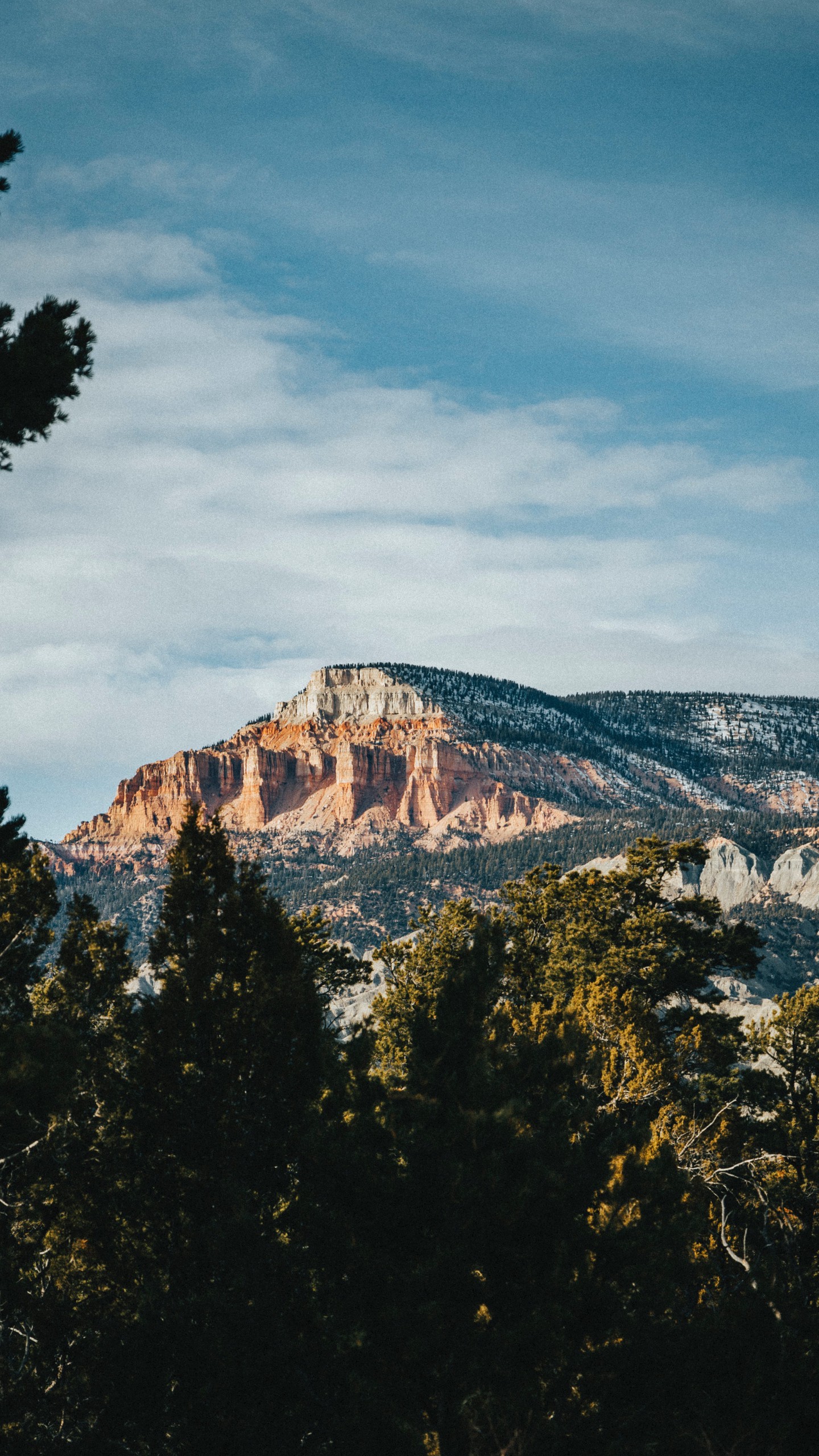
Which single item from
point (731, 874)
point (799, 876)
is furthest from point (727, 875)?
point (799, 876)

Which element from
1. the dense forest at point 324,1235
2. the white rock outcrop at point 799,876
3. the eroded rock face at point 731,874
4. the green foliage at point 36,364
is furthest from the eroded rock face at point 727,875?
the green foliage at point 36,364

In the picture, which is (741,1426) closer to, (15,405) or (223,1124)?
(223,1124)

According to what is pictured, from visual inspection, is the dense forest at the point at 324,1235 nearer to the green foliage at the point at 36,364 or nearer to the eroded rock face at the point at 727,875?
the green foliage at the point at 36,364

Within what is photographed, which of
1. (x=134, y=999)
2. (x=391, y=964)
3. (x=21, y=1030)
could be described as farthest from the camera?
(x=391, y=964)

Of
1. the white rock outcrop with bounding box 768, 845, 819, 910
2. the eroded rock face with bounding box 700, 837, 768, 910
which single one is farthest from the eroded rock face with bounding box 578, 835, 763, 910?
the white rock outcrop with bounding box 768, 845, 819, 910

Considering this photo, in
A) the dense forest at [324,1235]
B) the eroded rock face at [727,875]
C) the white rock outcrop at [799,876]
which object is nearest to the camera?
the dense forest at [324,1235]

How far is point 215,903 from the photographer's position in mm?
13250

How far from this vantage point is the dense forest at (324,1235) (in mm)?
10062

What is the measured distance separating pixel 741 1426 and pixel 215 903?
8349 mm

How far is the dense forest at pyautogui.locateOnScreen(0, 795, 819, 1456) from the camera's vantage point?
396 inches

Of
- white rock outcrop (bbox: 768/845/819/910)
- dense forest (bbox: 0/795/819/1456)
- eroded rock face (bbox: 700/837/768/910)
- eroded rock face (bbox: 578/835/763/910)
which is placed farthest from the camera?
eroded rock face (bbox: 700/837/768/910)

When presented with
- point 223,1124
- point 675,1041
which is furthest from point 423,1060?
point 675,1041

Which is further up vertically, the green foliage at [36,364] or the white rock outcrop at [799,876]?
the green foliage at [36,364]

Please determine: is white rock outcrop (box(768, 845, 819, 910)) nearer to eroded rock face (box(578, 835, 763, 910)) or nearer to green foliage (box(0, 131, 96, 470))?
eroded rock face (box(578, 835, 763, 910))
